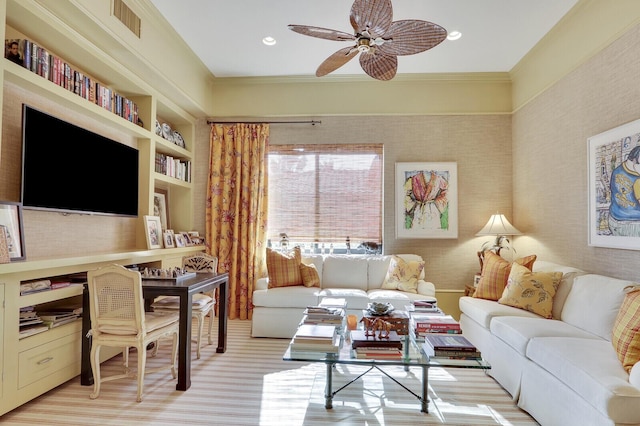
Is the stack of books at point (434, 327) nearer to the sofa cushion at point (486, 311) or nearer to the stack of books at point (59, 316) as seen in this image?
the sofa cushion at point (486, 311)

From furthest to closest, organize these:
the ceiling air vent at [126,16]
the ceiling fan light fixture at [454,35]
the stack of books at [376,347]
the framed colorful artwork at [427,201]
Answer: the framed colorful artwork at [427,201] < the ceiling fan light fixture at [454,35] < the ceiling air vent at [126,16] < the stack of books at [376,347]

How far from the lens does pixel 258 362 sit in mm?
3238

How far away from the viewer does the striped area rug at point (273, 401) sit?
7.41 ft

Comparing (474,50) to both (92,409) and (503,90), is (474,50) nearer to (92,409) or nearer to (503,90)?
(503,90)

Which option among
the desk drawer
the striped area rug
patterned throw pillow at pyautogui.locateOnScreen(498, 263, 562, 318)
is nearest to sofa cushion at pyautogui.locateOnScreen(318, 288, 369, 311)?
the striped area rug

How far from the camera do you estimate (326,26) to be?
11.8 feet

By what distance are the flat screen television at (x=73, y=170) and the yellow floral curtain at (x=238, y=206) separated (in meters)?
1.20

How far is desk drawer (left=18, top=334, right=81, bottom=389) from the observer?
7.60ft

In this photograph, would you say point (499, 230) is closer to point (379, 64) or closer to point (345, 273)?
point (345, 273)

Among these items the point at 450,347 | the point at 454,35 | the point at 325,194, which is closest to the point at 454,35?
the point at 454,35

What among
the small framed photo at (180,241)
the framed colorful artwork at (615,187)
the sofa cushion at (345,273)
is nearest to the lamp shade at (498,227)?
the framed colorful artwork at (615,187)

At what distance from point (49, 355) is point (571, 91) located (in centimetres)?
469

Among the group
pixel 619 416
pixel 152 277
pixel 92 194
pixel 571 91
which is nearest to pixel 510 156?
pixel 571 91

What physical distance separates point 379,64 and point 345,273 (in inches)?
96.6
